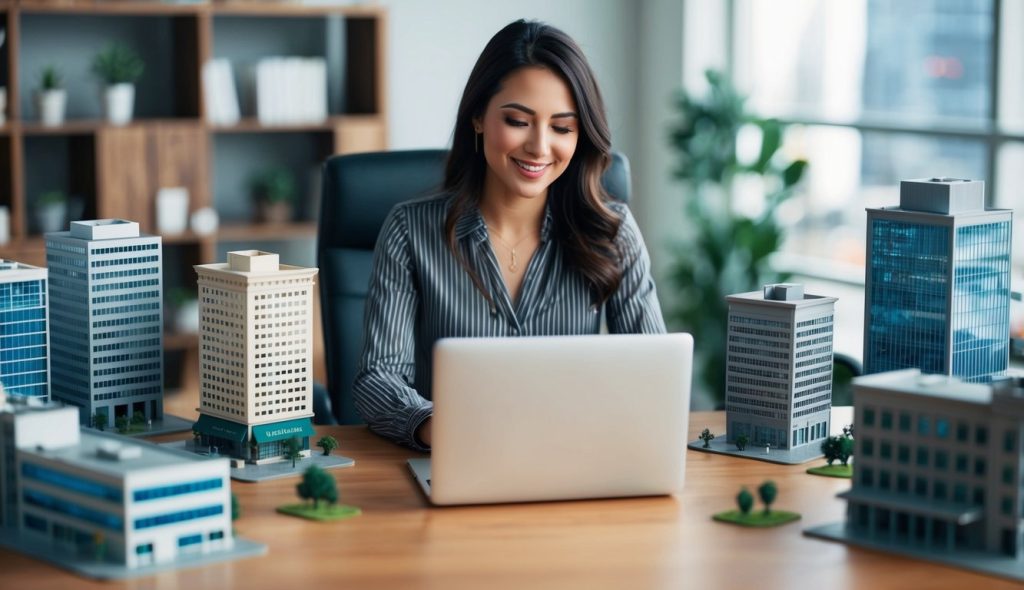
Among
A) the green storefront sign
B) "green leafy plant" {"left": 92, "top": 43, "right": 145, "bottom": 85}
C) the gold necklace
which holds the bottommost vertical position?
the green storefront sign

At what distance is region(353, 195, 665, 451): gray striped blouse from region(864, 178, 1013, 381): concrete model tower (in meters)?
0.50

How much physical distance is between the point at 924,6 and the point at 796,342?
2.77 m

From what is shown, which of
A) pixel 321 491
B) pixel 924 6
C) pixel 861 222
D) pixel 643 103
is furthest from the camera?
pixel 643 103

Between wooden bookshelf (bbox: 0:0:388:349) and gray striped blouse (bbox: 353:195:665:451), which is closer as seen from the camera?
gray striped blouse (bbox: 353:195:665:451)

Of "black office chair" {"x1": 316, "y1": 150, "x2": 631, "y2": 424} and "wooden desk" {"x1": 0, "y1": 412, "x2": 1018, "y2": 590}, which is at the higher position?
"black office chair" {"x1": 316, "y1": 150, "x2": 631, "y2": 424}

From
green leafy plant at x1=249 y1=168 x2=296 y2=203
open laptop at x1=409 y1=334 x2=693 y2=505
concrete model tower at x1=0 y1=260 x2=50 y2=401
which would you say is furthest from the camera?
green leafy plant at x1=249 y1=168 x2=296 y2=203

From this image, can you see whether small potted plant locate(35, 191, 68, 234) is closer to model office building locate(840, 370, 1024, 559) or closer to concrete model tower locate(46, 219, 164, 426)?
concrete model tower locate(46, 219, 164, 426)

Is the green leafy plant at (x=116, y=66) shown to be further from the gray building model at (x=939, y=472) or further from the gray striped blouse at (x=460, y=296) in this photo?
the gray building model at (x=939, y=472)

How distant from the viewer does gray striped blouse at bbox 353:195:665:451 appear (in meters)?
2.34

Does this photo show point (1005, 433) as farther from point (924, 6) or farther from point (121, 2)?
point (121, 2)

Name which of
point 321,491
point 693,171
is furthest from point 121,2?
point 321,491

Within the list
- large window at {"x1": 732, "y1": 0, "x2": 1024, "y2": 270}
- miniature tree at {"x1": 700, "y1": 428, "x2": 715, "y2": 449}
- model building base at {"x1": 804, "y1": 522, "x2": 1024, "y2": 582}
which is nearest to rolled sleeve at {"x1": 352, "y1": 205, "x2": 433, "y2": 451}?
miniature tree at {"x1": 700, "y1": 428, "x2": 715, "y2": 449}

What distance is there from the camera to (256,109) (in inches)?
189

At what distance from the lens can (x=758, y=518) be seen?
1751mm
